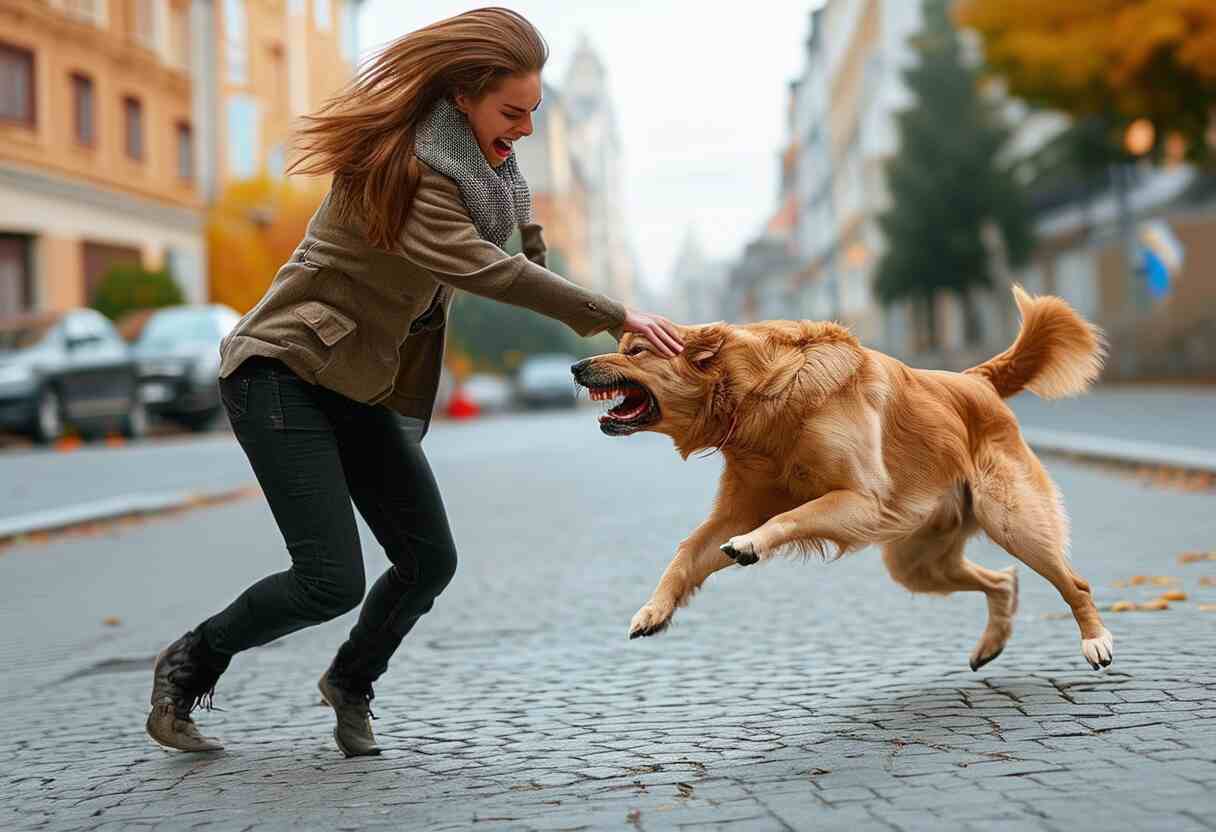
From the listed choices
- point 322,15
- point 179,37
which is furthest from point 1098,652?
point 322,15

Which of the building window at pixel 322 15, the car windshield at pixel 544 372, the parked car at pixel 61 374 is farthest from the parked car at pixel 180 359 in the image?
the building window at pixel 322 15

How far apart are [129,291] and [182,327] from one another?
5.13m

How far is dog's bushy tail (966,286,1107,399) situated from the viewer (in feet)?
18.4

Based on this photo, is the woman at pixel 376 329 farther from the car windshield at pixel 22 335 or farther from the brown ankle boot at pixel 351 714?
the car windshield at pixel 22 335

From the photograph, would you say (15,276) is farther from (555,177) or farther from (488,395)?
(555,177)

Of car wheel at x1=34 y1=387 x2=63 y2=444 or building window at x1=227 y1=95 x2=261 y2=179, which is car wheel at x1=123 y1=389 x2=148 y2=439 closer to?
car wheel at x1=34 y1=387 x2=63 y2=444

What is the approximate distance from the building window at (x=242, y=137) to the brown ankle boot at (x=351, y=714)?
39.6 metres

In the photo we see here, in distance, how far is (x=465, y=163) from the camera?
14.2ft

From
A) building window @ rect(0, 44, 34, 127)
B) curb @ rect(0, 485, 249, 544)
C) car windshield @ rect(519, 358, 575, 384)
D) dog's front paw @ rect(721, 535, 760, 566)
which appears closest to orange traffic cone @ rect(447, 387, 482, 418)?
car windshield @ rect(519, 358, 575, 384)

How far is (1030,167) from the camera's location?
48.3m

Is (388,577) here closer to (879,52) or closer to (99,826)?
(99,826)

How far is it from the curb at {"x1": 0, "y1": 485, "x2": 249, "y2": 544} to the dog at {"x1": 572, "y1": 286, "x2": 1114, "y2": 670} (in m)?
8.60

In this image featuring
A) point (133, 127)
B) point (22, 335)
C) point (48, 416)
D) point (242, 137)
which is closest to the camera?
point (22, 335)

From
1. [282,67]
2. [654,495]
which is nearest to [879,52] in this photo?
[282,67]
